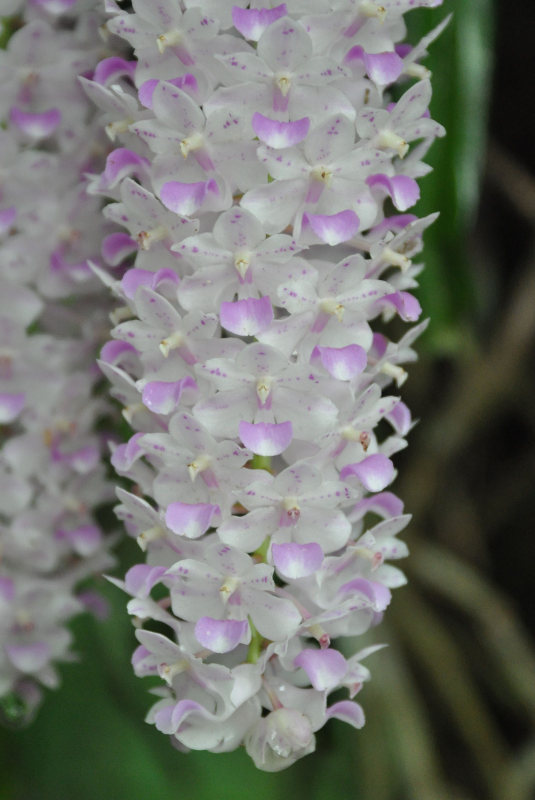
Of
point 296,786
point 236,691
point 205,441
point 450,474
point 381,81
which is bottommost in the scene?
point 296,786

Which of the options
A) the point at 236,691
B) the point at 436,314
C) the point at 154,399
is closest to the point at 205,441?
the point at 154,399

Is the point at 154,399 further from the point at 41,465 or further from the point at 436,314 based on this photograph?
the point at 436,314

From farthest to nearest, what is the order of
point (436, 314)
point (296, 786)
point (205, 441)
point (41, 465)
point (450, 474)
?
1. point (450, 474)
2. point (296, 786)
3. point (436, 314)
4. point (41, 465)
5. point (205, 441)

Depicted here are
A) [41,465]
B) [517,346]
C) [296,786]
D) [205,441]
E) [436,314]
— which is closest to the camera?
[205,441]

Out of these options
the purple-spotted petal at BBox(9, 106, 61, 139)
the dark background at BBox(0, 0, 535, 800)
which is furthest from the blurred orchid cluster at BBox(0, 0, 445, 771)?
the dark background at BBox(0, 0, 535, 800)

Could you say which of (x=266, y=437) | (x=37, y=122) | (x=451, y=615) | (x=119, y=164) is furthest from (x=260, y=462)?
(x=451, y=615)

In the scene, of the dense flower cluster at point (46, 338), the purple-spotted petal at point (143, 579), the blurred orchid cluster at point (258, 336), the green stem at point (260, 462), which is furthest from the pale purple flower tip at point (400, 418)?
the dense flower cluster at point (46, 338)

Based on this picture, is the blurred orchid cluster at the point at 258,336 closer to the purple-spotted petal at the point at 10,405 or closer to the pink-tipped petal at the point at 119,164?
the pink-tipped petal at the point at 119,164
